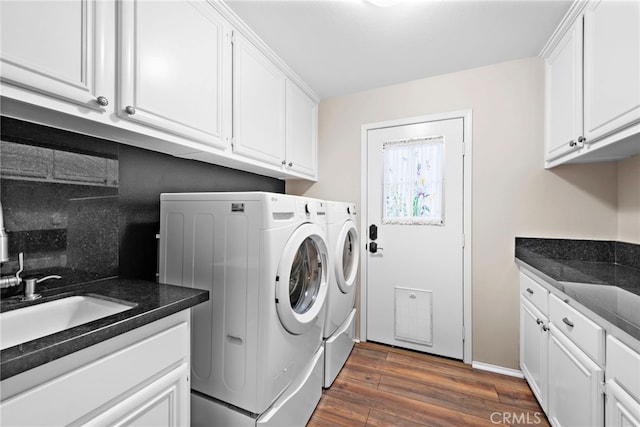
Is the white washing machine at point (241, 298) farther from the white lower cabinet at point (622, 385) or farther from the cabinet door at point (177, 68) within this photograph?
the white lower cabinet at point (622, 385)

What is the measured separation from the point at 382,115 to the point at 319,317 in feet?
6.01

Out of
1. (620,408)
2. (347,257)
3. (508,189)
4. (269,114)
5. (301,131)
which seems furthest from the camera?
(301,131)

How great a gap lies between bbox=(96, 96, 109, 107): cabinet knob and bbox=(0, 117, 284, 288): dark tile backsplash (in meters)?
0.38

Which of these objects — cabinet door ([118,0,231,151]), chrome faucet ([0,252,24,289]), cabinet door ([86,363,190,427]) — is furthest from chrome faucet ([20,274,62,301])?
cabinet door ([118,0,231,151])

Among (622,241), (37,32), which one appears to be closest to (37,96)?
(37,32)

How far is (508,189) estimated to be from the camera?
6.77 feet

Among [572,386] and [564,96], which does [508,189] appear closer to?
[564,96]

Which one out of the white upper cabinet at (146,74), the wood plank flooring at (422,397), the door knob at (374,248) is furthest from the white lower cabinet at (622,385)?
the white upper cabinet at (146,74)

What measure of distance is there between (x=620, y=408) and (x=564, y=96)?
1670 millimetres

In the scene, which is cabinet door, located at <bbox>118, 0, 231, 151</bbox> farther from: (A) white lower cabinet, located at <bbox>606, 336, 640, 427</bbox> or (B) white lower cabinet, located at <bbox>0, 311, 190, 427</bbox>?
(A) white lower cabinet, located at <bbox>606, 336, 640, 427</bbox>

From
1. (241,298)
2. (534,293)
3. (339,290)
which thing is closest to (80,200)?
(241,298)

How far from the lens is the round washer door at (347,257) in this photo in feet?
6.33

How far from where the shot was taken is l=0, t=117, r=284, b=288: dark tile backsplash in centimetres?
105

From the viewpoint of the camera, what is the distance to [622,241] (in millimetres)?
1764
